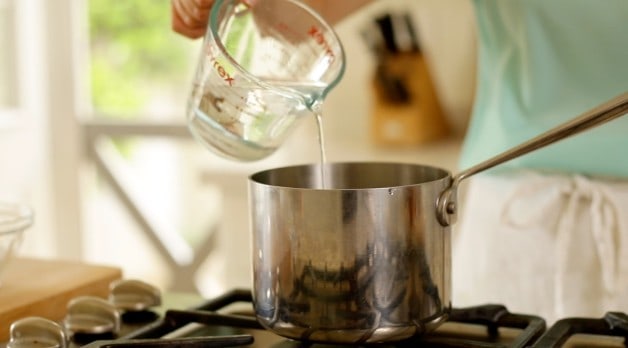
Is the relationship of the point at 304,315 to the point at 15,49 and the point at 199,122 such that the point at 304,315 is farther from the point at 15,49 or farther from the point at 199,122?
the point at 15,49

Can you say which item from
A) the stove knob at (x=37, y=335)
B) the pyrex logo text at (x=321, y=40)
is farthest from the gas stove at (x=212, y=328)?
the pyrex logo text at (x=321, y=40)

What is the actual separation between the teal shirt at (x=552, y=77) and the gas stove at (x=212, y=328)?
1.00 feet

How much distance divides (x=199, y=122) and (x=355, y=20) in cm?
134

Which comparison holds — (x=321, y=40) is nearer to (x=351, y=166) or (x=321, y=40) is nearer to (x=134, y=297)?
(x=351, y=166)

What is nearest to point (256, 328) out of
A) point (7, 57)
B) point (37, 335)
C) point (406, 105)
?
point (37, 335)

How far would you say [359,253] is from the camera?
2.01 ft

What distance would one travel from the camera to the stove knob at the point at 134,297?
2.55 feet

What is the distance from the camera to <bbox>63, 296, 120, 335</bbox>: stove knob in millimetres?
714

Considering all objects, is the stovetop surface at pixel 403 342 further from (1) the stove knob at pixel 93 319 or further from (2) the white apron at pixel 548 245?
(2) the white apron at pixel 548 245

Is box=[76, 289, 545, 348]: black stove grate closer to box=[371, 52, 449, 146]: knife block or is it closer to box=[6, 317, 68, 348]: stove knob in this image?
box=[6, 317, 68, 348]: stove knob

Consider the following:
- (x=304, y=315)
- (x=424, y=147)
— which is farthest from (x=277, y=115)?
(x=424, y=147)

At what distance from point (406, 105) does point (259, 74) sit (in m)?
1.14

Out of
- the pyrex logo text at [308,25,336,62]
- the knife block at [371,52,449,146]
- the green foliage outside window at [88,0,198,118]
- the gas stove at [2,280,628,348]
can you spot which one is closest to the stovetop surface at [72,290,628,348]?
the gas stove at [2,280,628,348]

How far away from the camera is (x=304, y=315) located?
2.07ft
